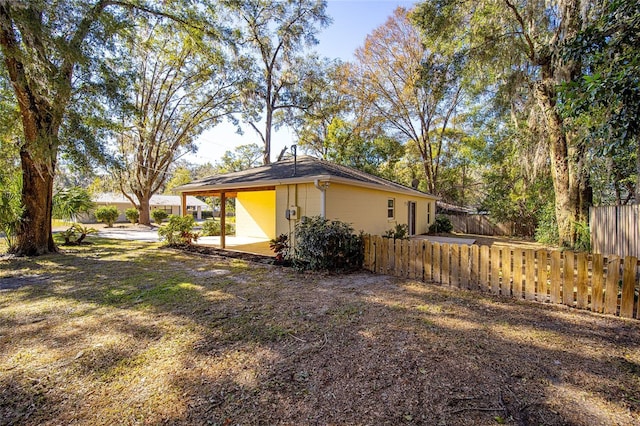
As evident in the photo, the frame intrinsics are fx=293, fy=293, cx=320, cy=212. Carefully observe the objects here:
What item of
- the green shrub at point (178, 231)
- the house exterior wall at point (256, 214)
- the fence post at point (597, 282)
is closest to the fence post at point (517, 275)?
the fence post at point (597, 282)

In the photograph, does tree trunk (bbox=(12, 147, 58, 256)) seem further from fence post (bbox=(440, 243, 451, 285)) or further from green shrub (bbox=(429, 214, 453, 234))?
green shrub (bbox=(429, 214, 453, 234))

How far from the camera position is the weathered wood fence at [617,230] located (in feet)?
17.4

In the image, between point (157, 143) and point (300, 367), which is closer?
point (300, 367)

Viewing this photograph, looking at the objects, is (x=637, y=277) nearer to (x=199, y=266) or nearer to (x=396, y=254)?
(x=396, y=254)

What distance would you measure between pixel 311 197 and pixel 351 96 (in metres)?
15.9

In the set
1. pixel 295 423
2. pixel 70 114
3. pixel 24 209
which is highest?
pixel 70 114

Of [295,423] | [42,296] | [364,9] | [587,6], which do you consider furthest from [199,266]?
[364,9]

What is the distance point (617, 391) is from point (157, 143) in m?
25.1

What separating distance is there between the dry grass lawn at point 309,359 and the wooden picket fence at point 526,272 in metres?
0.30

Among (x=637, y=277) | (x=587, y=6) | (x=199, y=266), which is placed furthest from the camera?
(x=199, y=266)

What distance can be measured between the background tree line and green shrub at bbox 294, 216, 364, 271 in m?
4.71

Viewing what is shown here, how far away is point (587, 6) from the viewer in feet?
20.0

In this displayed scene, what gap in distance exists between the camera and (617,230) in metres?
5.97

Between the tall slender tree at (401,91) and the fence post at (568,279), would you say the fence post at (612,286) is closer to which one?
the fence post at (568,279)
